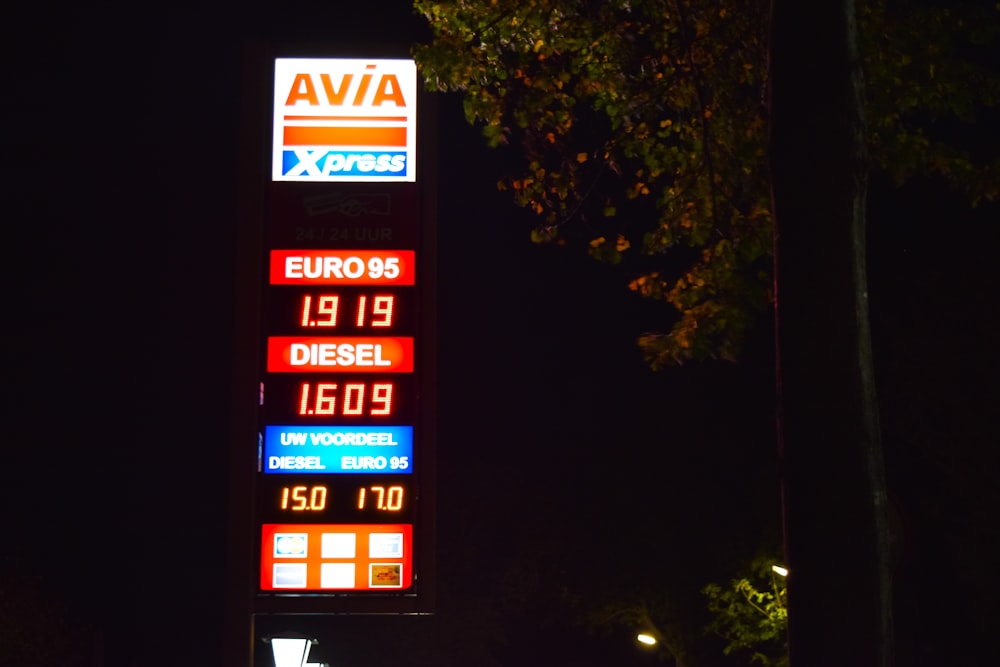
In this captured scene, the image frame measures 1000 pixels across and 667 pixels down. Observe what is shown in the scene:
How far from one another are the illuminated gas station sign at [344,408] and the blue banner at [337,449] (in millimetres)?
13

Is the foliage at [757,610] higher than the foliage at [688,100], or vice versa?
the foliage at [688,100]

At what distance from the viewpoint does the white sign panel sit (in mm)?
17703

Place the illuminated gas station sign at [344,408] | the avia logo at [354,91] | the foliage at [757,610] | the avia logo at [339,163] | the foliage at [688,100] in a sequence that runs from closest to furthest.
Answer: the foliage at [688,100], the illuminated gas station sign at [344,408], the avia logo at [339,163], the avia logo at [354,91], the foliage at [757,610]

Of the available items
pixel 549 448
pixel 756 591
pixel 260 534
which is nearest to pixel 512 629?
pixel 549 448

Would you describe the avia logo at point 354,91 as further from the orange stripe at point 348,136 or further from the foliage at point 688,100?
Result: the foliage at point 688,100

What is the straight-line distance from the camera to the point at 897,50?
10117 millimetres

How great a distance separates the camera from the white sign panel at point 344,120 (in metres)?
17.7

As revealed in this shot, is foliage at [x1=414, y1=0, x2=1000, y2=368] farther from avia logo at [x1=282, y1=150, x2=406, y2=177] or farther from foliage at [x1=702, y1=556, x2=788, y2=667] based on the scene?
foliage at [x1=702, y1=556, x2=788, y2=667]

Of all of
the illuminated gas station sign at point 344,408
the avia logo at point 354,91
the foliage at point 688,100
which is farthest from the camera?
the avia logo at point 354,91

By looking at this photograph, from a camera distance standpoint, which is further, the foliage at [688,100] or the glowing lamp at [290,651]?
the glowing lamp at [290,651]

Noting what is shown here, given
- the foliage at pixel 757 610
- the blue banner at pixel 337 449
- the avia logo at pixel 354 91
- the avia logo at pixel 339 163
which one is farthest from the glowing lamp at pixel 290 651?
the foliage at pixel 757 610

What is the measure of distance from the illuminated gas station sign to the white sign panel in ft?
1.60

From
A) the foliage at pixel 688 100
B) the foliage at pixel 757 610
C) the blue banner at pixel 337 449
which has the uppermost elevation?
the foliage at pixel 688 100

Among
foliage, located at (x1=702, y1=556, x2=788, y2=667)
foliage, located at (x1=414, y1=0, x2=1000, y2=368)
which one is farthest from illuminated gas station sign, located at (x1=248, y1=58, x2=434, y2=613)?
foliage, located at (x1=702, y1=556, x2=788, y2=667)
